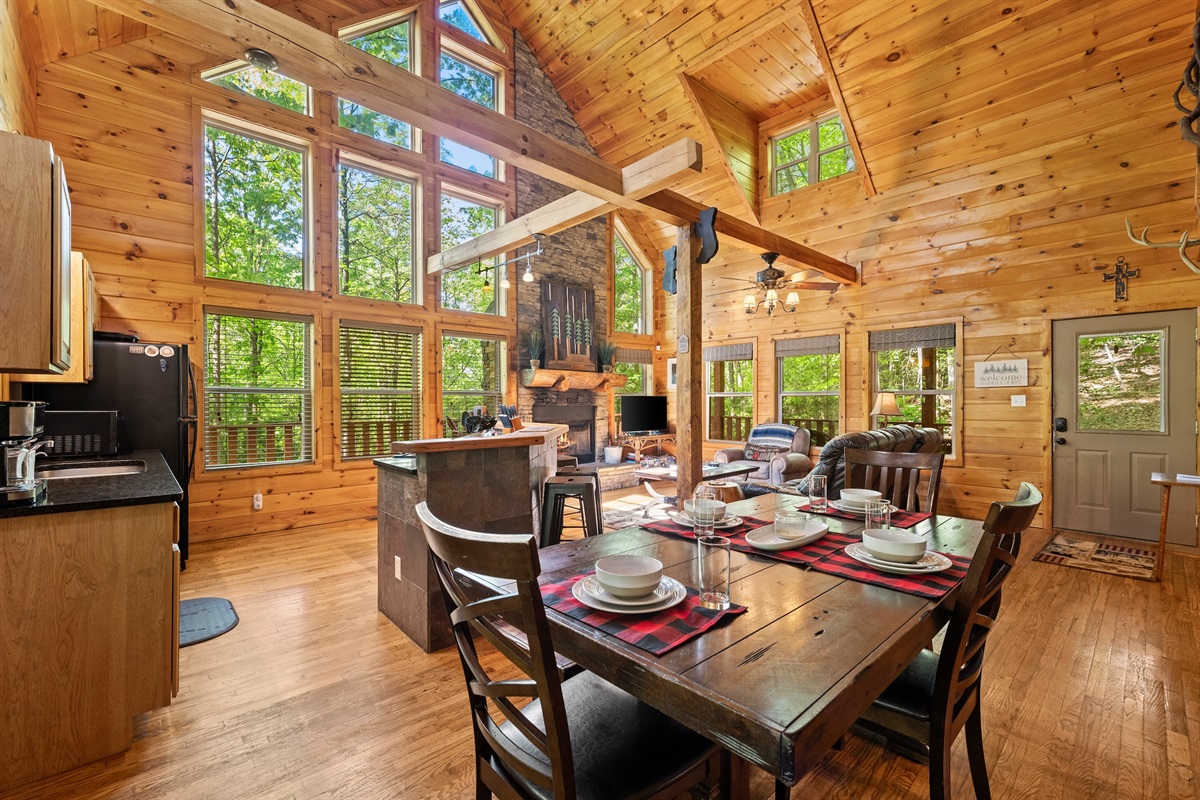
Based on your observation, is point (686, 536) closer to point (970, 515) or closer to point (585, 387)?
point (970, 515)

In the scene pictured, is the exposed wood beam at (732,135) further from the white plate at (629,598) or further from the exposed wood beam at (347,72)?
the white plate at (629,598)

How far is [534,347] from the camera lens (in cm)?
673

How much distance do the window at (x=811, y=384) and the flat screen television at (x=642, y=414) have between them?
2003 mm

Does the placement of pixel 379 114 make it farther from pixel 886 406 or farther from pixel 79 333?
pixel 886 406

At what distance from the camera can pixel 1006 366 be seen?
5.16 m

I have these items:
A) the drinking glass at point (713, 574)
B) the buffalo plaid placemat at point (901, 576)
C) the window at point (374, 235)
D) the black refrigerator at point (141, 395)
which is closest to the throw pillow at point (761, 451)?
the window at point (374, 235)

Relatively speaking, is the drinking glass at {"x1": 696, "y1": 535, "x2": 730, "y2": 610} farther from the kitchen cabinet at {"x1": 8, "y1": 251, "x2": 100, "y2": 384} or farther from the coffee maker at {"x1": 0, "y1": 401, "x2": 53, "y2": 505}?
the kitchen cabinet at {"x1": 8, "y1": 251, "x2": 100, "y2": 384}

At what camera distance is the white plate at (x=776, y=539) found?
5.13ft

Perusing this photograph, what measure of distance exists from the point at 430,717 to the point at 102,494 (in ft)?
4.73

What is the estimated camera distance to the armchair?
5.80m

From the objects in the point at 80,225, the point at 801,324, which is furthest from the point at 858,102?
the point at 80,225

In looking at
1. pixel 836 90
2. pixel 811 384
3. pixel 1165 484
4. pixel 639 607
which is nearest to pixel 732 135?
pixel 836 90

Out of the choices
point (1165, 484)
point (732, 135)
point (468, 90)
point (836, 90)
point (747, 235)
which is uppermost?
point (468, 90)

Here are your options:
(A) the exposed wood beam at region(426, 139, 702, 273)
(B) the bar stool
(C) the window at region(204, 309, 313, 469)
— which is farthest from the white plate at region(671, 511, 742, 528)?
(C) the window at region(204, 309, 313, 469)
